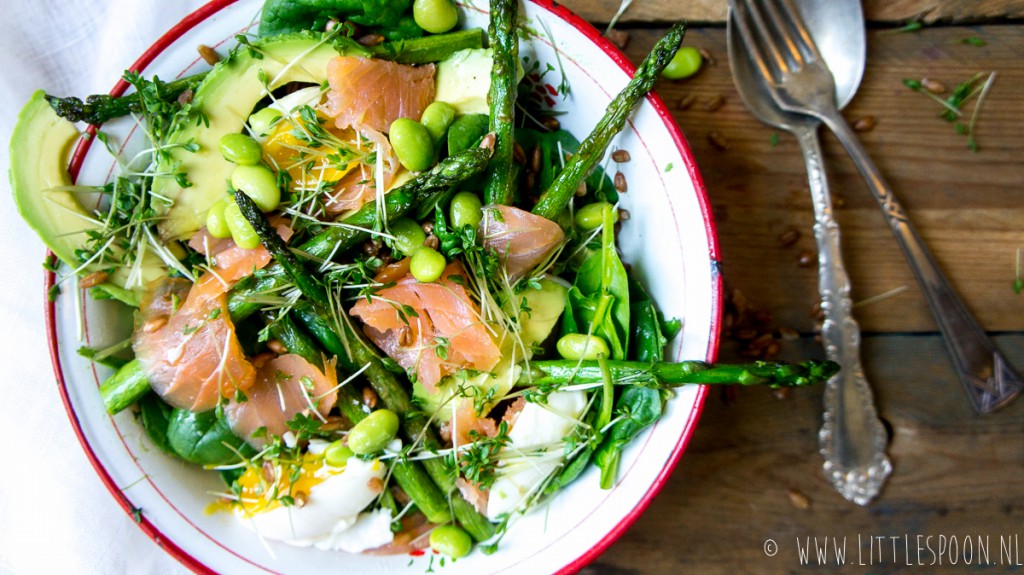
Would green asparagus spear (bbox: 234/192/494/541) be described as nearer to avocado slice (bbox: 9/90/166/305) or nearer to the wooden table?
avocado slice (bbox: 9/90/166/305)

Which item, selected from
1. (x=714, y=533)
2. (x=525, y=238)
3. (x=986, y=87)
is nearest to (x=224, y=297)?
(x=525, y=238)

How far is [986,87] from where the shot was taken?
8.17ft

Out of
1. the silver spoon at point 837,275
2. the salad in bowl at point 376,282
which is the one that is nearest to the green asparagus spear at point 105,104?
the salad in bowl at point 376,282

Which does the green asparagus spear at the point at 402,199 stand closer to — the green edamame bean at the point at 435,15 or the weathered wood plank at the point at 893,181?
the green edamame bean at the point at 435,15

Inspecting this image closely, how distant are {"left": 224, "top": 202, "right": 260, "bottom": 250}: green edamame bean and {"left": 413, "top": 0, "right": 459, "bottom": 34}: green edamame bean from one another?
0.78m

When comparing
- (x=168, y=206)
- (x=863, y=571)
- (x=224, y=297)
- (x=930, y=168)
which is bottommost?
(x=863, y=571)

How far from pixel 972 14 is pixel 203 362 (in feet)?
9.77

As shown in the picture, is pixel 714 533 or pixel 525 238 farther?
pixel 714 533

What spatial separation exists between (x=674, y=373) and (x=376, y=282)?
0.92 metres

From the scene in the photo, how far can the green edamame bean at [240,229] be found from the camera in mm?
1912

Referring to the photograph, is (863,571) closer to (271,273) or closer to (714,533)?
(714,533)

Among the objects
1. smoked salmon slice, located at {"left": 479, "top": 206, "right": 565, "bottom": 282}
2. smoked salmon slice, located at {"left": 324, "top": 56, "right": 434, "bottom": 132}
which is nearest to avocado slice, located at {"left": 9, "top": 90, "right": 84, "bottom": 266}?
smoked salmon slice, located at {"left": 324, "top": 56, "right": 434, "bottom": 132}

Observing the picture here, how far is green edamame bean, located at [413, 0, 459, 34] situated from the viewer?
1.97 m

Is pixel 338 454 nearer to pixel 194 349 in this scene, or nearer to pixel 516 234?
pixel 194 349
